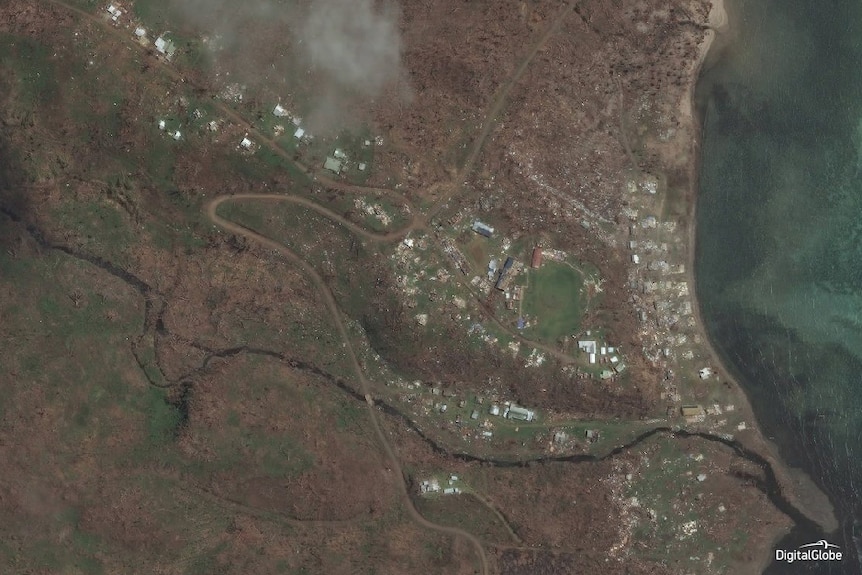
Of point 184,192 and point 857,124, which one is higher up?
point 857,124

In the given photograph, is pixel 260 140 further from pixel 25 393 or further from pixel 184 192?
pixel 25 393

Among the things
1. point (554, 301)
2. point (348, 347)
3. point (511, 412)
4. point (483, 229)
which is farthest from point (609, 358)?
point (348, 347)

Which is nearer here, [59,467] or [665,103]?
[59,467]

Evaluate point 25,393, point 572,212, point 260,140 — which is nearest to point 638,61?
point 572,212

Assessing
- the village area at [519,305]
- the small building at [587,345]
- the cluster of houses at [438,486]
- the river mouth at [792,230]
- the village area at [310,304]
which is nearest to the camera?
the village area at [310,304]

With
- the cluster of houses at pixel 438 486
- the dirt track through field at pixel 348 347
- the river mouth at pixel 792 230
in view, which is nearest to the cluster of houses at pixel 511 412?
the cluster of houses at pixel 438 486

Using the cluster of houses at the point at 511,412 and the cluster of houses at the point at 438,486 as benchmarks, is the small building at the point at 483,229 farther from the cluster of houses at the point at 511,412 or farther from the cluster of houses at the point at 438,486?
the cluster of houses at the point at 438,486

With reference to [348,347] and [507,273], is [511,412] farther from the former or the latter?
[348,347]
